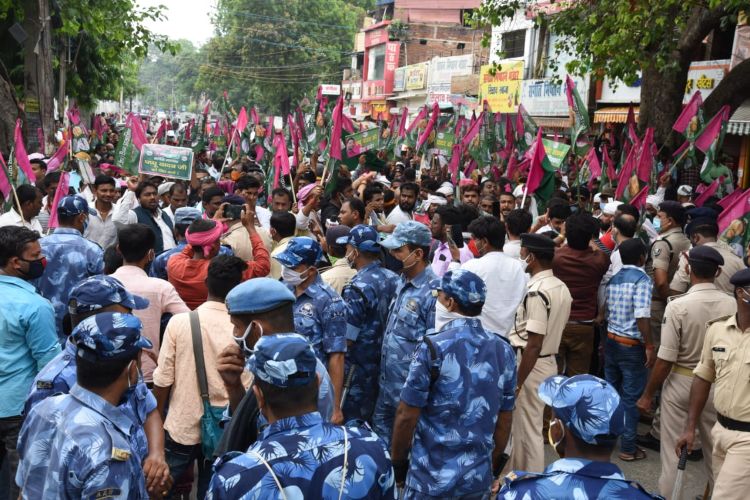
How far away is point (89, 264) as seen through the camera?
5125 millimetres

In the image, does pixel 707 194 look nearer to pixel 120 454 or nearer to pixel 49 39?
pixel 120 454

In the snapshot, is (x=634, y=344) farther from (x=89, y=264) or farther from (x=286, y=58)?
(x=286, y=58)

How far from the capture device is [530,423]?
5.27m

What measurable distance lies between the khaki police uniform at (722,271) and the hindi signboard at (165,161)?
5563mm

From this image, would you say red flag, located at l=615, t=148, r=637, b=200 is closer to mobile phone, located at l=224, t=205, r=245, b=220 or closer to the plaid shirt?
the plaid shirt

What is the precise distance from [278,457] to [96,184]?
18.6 ft

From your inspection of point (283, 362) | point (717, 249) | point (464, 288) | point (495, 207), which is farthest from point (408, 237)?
point (495, 207)

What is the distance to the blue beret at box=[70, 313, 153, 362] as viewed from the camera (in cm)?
265

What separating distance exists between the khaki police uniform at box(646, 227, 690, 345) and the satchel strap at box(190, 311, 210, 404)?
14.7 feet

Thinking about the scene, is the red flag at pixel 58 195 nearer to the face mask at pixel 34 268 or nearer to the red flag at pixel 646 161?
the face mask at pixel 34 268

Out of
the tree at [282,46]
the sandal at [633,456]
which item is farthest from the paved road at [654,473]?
the tree at [282,46]

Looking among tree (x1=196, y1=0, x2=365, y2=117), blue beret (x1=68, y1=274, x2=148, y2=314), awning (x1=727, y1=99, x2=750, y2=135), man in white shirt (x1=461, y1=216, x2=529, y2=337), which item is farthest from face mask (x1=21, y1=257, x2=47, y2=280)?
tree (x1=196, y1=0, x2=365, y2=117)

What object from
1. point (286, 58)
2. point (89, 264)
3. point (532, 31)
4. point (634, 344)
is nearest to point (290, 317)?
point (89, 264)

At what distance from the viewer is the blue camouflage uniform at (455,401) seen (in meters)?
3.54
